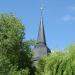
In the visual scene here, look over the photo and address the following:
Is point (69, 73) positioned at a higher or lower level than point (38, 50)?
higher

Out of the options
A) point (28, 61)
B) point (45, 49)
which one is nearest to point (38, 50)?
point (45, 49)

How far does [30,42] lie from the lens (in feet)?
169

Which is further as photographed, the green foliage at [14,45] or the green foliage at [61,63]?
the green foliage at [14,45]

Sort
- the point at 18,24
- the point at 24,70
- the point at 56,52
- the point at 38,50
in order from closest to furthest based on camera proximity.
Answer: the point at 56,52, the point at 24,70, the point at 18,24, the point at 38,50

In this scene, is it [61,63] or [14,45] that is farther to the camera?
[14,45]

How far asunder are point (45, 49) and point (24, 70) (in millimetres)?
28031

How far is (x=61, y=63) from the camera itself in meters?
41.4

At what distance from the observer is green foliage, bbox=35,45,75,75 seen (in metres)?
40.5

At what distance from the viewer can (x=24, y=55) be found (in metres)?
50.5

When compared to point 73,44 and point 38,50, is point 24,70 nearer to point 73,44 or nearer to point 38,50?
point 73,44

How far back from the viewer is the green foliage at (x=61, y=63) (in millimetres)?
40531

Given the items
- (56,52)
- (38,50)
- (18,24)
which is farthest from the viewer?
(38,50)

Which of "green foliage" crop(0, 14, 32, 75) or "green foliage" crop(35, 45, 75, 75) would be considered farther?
"green foliage" crop(0, 14, 32, 75)

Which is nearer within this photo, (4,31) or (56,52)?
(56,52)
